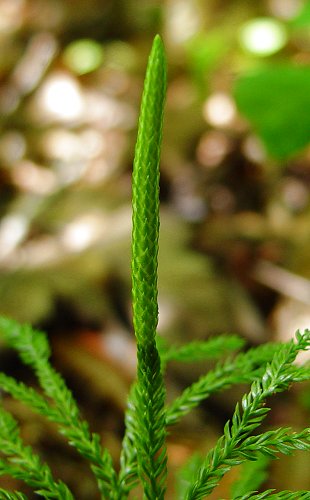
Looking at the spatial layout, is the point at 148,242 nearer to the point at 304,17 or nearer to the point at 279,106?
the point at 279,106

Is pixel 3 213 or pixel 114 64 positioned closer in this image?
pixel 3 213

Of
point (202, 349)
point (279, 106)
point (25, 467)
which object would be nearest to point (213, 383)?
point (202, 349)

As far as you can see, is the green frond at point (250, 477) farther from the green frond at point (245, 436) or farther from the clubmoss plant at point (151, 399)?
the green frond at point (245, 436)

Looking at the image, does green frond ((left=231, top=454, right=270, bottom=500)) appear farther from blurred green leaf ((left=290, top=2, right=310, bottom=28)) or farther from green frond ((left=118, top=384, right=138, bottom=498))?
blurred green leaf ((left=290, top=2, right=310, bottom=28))

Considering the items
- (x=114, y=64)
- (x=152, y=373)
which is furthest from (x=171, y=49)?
(x=152, y=373)

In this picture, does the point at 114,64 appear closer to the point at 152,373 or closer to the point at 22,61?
the point at 22,61

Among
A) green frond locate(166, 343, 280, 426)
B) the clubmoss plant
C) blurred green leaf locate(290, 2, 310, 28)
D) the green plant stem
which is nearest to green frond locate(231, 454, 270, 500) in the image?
the clubmoss plant

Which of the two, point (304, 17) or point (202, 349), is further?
point (304, 17)

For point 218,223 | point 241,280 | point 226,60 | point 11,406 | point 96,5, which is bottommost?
point 11,406
